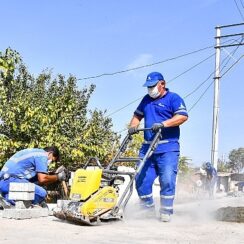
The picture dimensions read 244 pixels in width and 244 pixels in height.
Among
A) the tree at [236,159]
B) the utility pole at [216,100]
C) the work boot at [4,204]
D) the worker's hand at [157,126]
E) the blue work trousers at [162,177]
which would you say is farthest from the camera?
the tree at [236,159]

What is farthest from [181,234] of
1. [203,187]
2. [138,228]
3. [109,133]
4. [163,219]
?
[203,187]

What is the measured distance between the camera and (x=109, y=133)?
54.6 feet

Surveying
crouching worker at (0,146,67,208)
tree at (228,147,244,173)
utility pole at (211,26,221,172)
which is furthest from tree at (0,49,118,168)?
tree at (228,147,244,173)

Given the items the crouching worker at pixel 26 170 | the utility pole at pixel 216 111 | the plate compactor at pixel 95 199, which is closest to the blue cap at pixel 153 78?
the plate compactor at pixel 95 199

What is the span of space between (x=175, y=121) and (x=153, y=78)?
0.63 meters

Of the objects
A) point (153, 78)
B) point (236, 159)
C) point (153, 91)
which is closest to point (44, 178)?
point (153, 91)

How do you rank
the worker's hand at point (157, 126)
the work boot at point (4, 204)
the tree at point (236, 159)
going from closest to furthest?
the worker's hand at point (157, 126) → the work boot at point (4, 204) → the tree at point (236, 159)

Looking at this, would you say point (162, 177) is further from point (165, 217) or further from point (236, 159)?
point (236, 159)

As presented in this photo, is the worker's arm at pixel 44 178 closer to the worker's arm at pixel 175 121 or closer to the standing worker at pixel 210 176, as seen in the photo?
the worker's arm at pixel 175 121

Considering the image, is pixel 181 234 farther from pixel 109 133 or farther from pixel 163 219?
pixel 109 133

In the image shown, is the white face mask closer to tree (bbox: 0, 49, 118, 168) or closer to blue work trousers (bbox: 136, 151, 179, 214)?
blue work trousers (bbox: 136, 151, 179, 214)

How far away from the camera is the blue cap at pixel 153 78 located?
6312 mm

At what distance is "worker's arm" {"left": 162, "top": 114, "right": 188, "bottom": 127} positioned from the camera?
19.8ft

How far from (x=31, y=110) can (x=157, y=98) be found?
5.52 metres
